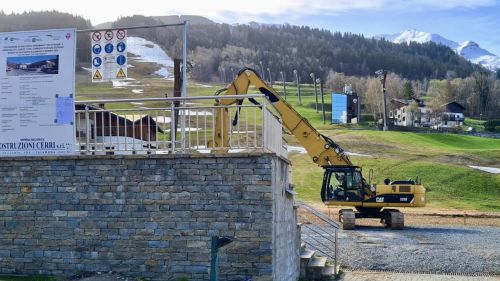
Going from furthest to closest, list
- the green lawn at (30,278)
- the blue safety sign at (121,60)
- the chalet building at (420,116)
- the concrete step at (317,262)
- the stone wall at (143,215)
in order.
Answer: the chalet building at (420,116) < the concrete step at (317,262) < the blue safety sign at (121,60) < the green lawn at (30,278) < the stone wall at (143,215)

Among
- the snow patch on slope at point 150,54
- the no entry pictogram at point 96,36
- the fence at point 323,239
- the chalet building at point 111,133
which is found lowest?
the fence at point 323,239

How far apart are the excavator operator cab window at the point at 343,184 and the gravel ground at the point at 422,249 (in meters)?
1.89

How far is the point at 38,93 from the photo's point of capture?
40.4 ft

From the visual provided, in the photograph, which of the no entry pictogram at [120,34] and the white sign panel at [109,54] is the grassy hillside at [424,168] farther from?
the no entry pictogram at [120,34]

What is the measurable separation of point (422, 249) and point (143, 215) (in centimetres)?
1259

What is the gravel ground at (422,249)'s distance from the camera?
19.0 metres

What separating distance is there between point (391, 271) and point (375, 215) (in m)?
10.8

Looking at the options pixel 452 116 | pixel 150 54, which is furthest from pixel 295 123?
pixel 452 116

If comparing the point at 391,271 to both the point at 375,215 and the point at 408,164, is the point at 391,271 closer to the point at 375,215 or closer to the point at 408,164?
the point at 375,215

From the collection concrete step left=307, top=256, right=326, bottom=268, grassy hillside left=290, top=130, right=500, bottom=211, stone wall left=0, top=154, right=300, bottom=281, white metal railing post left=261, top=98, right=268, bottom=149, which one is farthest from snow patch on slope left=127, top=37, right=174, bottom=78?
white metal railing post left=261, top=98, right=268, bottom=149

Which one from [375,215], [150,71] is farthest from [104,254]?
[150,71]

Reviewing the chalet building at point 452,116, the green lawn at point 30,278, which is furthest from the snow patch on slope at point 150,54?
the green lawn at point 30,278

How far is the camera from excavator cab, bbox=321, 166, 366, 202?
27250 mm

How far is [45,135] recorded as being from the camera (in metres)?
12.4
